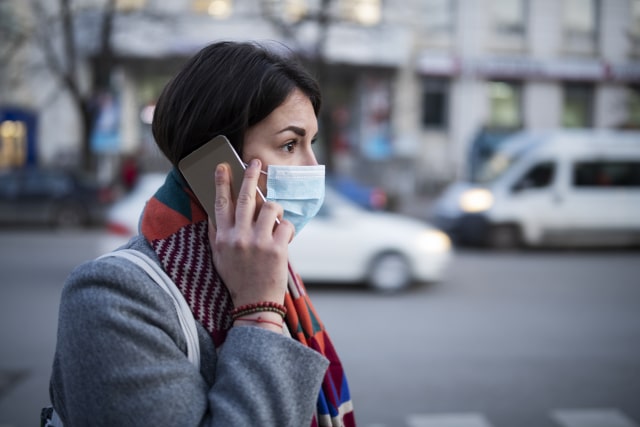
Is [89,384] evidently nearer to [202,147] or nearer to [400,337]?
[202,147]

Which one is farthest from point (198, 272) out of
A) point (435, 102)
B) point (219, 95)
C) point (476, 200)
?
point (435, 102)

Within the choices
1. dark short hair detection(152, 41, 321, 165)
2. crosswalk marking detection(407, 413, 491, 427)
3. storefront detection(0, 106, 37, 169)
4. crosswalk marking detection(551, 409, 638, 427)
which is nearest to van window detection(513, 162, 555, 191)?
crosswalk marking detection(551, 409, 638, 427)

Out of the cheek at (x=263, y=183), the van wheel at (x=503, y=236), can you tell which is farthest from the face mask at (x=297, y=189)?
the van wheel at (x=503, y=236)

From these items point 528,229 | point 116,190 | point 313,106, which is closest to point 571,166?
point 528,229

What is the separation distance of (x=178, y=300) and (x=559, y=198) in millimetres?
13773

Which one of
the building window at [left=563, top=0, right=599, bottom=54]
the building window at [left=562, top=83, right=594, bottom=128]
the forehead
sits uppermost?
→ the building window at [left=563, top=0, right=599, bottom=54]

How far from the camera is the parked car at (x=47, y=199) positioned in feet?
52.3

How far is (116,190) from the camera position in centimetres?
1752

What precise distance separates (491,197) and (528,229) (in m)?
1.06

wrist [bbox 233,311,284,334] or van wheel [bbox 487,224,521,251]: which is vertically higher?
wrist [bbox 233,311,284,334]

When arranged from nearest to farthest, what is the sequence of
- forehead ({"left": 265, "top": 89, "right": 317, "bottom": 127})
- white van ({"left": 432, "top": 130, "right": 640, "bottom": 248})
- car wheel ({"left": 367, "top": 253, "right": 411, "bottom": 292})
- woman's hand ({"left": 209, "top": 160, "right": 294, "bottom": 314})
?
woman's hand ({"left": 209, "top": 160, "right": 294, "bottom": 314}) → forehead ({"left": 265, "top": 89, "right": 317, "bottom": 127}) → car wheel ({"left": 367, "top": 253, "right": 411, "bottom": 292}) → white van ({"left": 432, "top": 130, "right": 640, "bottom": 248})

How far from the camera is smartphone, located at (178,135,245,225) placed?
1381 millimetres

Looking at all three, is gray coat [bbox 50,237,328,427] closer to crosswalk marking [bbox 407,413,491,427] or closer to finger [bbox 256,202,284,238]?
finger [bbox 256,202,284,238]

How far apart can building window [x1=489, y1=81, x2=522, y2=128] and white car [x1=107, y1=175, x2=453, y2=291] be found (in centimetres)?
1994
